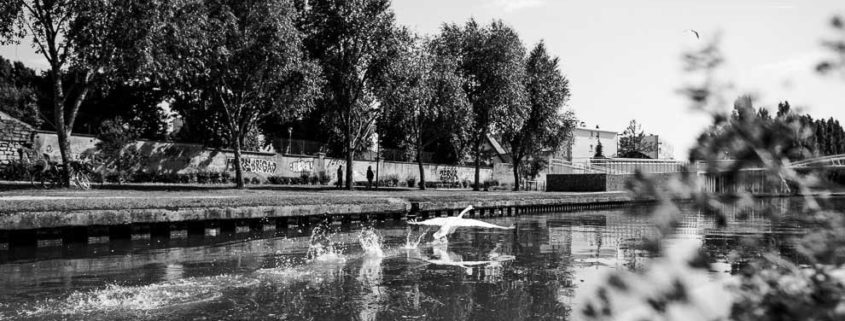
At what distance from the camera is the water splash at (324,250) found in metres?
17.9

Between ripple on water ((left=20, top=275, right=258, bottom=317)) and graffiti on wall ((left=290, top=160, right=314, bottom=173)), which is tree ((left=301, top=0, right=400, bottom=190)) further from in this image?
ripple on water ((left=20, top=275, right=258, bottom=317))

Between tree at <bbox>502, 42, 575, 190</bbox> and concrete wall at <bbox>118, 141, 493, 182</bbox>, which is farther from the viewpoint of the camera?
tree at <bbox>502, 42, 575, 190</bbox>

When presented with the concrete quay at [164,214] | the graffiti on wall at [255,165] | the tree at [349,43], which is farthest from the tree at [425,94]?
the concrete quay at [164,214]

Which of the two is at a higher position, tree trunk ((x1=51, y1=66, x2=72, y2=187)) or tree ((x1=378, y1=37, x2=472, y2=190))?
tree ((x1=378, y1=37, x2=472, y2=190))

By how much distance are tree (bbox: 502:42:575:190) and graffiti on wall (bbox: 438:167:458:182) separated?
593cm

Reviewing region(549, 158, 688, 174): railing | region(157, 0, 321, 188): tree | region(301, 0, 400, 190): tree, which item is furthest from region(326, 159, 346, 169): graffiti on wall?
region(549, 158, 688, 174): railing

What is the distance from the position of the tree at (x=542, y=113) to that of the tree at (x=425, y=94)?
334 inches

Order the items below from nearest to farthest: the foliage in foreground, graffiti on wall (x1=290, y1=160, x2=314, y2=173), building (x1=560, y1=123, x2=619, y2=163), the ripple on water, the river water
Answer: the foliage in foreground
the ripple on water
the river water
graffiti on wall (x1=290, y1=160, x2=314, y2=173)
building (x1=560, y1=123, x2=619, y2=163)

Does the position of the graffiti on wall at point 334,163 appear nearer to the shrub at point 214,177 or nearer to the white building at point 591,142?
the shrub at point 214,177

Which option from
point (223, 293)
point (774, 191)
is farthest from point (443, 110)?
point (774, 191)

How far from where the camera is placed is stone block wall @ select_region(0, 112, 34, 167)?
33219 millimetres

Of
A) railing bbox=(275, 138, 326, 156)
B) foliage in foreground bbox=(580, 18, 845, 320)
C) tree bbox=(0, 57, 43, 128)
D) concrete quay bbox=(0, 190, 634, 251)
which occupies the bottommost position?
concrete quay bbox=(0, 190, 634, 251)

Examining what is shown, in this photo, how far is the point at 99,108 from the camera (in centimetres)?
5512

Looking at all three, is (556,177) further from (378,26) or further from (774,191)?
(774,191)
